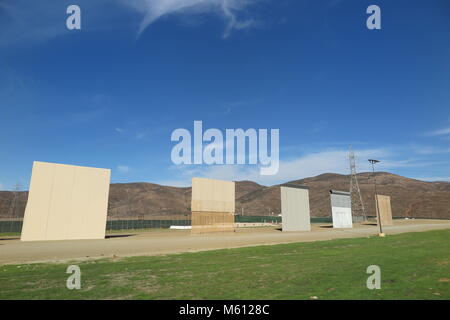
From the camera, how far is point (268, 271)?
12016 mm

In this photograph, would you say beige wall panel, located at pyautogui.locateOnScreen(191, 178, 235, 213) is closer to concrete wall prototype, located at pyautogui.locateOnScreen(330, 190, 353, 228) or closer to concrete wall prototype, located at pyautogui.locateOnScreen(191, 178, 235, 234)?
concrete wall prototype, located at pyautogui.locateOnScreen(191, 178, 235, 234)

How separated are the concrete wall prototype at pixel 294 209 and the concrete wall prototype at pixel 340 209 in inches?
415

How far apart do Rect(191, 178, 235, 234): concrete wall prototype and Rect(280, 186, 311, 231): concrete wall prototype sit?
10475 mm

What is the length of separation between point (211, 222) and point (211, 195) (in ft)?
16.6

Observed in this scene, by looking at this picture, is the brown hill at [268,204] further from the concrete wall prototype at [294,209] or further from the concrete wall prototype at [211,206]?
the concrete wall prototype at [294,209]

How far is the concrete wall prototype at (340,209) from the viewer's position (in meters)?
67.6

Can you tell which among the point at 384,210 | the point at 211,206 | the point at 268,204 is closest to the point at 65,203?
the point at 211,206

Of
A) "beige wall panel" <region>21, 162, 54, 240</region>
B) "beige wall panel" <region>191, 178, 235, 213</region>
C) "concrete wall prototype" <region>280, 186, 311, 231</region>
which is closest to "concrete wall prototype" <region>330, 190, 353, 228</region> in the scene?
"concrete wall prototype" <region>280, 186, 311, 231</region>

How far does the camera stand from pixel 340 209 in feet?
228

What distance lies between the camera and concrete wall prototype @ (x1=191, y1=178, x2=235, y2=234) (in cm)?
5216
